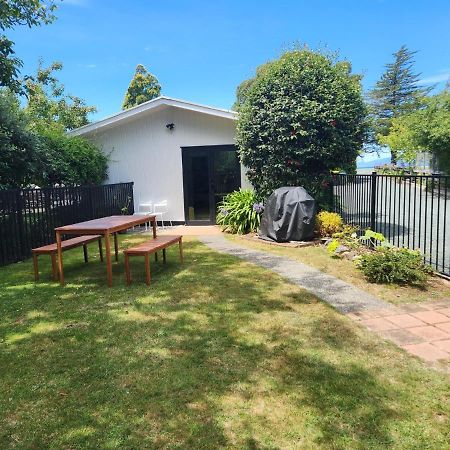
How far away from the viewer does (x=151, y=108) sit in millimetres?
11836

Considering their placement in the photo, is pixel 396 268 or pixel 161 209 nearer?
pixel 396 268

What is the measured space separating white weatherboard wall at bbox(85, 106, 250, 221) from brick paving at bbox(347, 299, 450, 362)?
317 inches

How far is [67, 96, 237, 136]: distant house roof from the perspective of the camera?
439 inches

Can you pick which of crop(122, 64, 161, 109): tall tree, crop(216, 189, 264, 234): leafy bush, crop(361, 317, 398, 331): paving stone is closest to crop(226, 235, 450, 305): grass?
crop(361, 317, 398, 331): paving stone

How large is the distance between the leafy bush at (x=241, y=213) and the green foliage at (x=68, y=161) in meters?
4.29

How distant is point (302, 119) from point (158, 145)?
5417mm

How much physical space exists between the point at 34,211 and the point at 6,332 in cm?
464

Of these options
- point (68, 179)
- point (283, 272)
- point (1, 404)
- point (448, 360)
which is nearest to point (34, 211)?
point (68, 179)

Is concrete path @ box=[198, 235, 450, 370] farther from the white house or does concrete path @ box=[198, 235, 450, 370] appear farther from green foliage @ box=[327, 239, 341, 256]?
the white house

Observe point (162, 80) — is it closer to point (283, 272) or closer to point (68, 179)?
point (68, 179)

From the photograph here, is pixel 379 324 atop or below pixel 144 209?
below

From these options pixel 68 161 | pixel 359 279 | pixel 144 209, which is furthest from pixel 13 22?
pixel 359 279

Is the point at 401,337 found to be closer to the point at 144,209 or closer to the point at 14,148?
the point at 14,148

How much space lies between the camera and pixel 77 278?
6.08 m
